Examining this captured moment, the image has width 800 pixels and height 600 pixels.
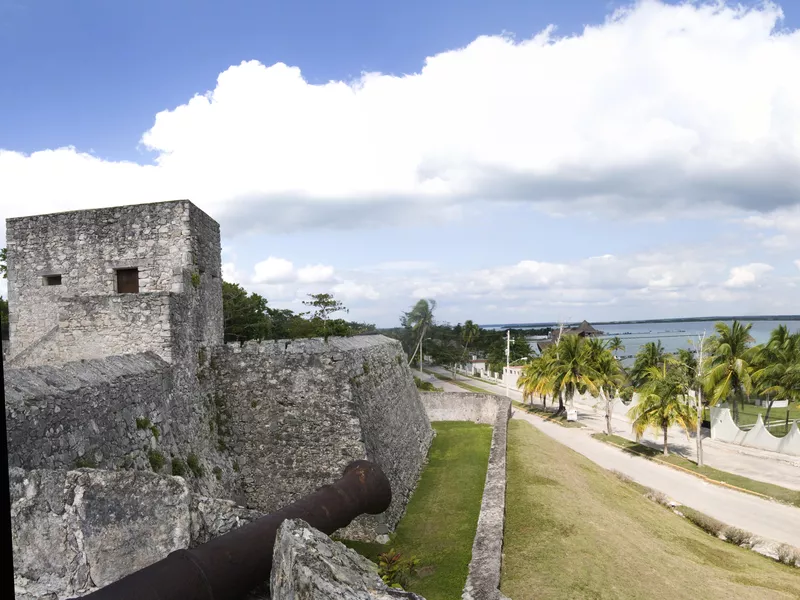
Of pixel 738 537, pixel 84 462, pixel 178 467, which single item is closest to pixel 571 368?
pixel 738 537

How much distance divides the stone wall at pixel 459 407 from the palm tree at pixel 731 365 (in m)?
11.2

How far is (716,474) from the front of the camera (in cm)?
1967

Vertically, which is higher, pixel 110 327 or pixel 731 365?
pixel 110 327

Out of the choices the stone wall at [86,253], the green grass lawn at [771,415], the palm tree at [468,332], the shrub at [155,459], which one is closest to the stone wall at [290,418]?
the stone wall at [86,253]

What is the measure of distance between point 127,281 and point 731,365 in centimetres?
2825

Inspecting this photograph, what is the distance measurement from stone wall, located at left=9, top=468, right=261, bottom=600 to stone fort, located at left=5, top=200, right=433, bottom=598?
1609 millimetres

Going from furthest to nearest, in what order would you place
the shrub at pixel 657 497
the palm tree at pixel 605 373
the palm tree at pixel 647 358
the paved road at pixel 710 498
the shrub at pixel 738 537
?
the palm tree at pixel 647 358 → the palm tree at pixel 605 373 → the shrub at pixel 657 497 → the paved road at pixel 710 498 → the shrub at pixel 738 537

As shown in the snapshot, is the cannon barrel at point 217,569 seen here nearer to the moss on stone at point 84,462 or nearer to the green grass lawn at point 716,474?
the moss on stone at point 84,462

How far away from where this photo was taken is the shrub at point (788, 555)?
12500 mm

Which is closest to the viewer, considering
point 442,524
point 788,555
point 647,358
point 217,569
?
point 217,569

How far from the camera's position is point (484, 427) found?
2309cm

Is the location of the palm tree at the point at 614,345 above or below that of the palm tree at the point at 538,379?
above

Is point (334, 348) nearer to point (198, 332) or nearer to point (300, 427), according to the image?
point (300, 427)

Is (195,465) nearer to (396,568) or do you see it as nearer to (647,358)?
(396,568)
